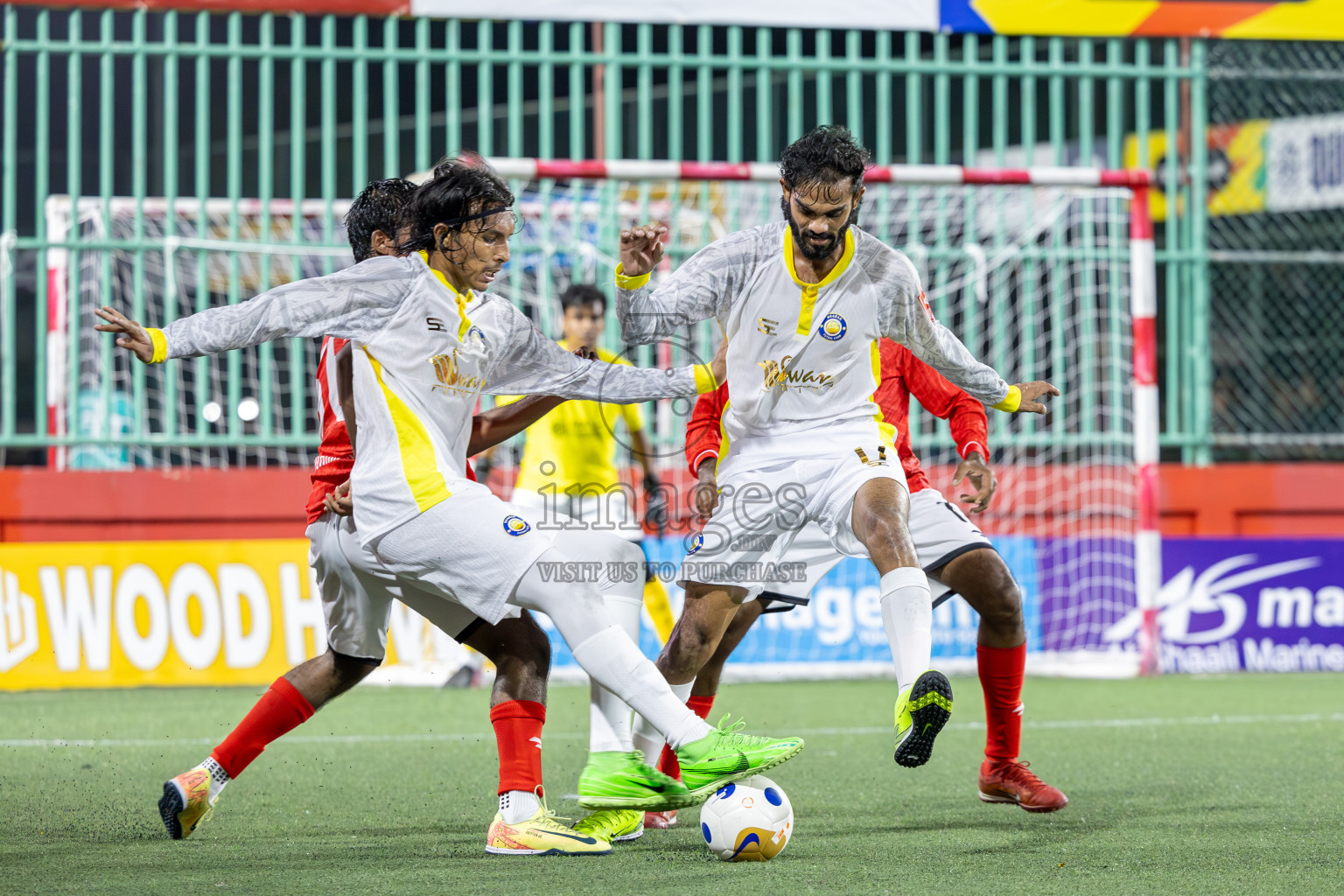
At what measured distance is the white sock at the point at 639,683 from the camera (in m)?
3.75

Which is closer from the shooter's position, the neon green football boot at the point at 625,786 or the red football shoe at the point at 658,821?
the neon green football boot at the point at 625,786

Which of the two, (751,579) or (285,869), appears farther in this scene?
(751,579)

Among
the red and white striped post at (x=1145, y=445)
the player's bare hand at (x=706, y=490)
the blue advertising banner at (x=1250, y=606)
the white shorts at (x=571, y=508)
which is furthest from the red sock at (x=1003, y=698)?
the blue advertising banner at (x=1250, y=606)

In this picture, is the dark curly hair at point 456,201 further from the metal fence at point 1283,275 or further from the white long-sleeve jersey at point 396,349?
the metal fence at point 1283,275

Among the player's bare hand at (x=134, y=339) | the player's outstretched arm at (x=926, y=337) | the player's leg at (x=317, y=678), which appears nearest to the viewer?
the player's bare hand at (x=134, y=339)

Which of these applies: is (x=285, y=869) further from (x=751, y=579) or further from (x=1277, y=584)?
(x=1277, y=584)

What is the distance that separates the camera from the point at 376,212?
14.6 feet

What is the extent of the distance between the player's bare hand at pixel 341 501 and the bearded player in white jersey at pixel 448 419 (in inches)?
5.5

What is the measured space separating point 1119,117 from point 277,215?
566 cm

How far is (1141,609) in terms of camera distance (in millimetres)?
9266

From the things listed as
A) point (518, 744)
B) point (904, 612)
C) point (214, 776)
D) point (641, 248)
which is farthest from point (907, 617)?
point (214, 776)

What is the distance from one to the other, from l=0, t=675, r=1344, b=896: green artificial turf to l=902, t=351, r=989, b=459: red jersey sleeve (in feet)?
3.87

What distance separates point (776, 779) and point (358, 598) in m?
1.81

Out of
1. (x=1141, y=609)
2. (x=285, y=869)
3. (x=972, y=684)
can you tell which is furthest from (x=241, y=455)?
(x=285, y=869)
